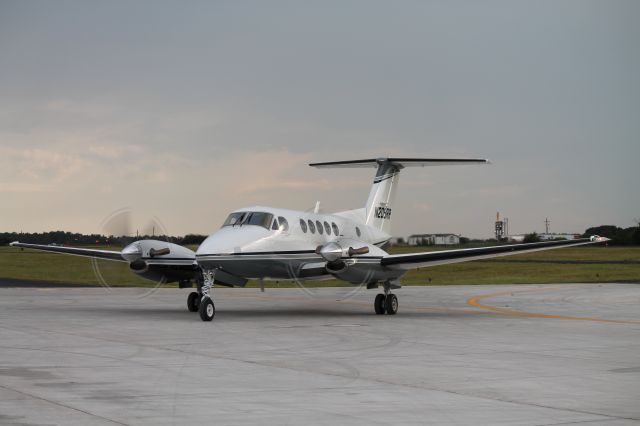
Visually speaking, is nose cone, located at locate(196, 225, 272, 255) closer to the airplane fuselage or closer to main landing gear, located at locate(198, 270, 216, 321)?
the airplane fuselage

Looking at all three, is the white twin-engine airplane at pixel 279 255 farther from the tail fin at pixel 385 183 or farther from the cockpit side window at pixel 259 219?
the tail fin at pixel 385 183

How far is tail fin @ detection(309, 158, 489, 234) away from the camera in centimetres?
2964

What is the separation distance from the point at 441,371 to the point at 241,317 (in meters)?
12.0

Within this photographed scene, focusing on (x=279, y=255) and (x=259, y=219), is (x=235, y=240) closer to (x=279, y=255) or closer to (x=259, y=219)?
(x=259, y=219)

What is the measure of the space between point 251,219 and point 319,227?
289cm

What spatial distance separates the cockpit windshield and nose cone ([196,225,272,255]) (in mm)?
191

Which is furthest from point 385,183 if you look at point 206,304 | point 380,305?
point 206,304

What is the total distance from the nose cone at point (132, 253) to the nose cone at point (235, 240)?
3.41 meters

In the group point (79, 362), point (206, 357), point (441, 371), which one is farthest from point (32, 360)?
point (441, 371)

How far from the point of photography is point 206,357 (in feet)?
45.2

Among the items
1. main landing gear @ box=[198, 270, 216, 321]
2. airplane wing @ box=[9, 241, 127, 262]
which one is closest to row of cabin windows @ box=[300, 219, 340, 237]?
main landing gear @ box=[198, 270, 216, 321]

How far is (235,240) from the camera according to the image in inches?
878

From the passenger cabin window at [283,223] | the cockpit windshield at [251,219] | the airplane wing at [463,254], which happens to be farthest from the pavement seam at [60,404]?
the airplane wing at [463,254]

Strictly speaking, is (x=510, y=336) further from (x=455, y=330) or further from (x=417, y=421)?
(x=417, y=421)
